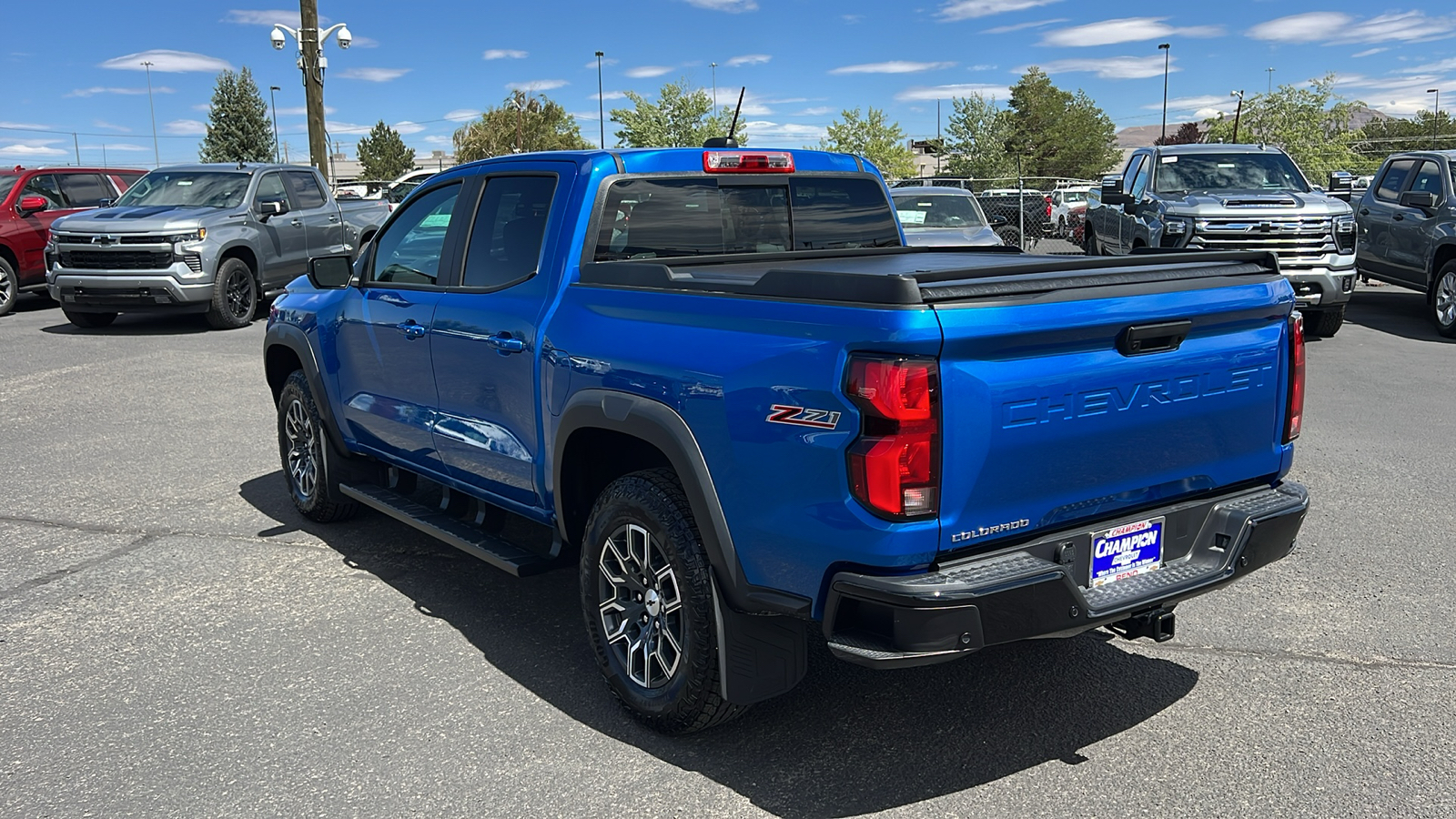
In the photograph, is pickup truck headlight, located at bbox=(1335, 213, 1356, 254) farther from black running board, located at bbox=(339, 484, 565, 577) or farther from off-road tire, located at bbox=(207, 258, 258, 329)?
off-road tire, located at bbox=(207, 258, 258, 329)

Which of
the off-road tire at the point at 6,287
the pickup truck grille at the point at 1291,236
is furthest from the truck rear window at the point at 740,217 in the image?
the off-road tire at the point at 6,287

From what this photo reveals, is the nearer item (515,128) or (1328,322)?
(1328,322)

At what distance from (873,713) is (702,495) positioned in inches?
43.7

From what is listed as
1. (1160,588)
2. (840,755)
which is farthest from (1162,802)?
(840,755)

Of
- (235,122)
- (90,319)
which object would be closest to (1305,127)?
(90,319)

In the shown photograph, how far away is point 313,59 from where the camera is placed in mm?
21797

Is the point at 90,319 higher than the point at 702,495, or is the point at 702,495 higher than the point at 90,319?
the point at 702,495

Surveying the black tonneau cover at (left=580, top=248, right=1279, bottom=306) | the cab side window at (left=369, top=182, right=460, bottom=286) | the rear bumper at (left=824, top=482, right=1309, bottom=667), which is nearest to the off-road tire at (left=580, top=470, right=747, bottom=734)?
the rear bumper at (left=824, top=482, right=1309, bottom=667)

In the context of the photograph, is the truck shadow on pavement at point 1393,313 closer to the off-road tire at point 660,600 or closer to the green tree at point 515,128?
the off-road tire at point 660,600

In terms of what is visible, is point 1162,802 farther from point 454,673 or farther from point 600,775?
point 454,673

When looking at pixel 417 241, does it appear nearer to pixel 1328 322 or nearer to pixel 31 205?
pixel 1328 322

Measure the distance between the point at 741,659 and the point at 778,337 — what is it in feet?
3.25

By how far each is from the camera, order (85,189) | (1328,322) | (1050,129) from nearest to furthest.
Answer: (1328,322)
(85,189)
(1050,129)

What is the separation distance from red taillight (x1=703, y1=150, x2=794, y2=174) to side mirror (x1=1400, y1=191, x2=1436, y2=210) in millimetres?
11566
